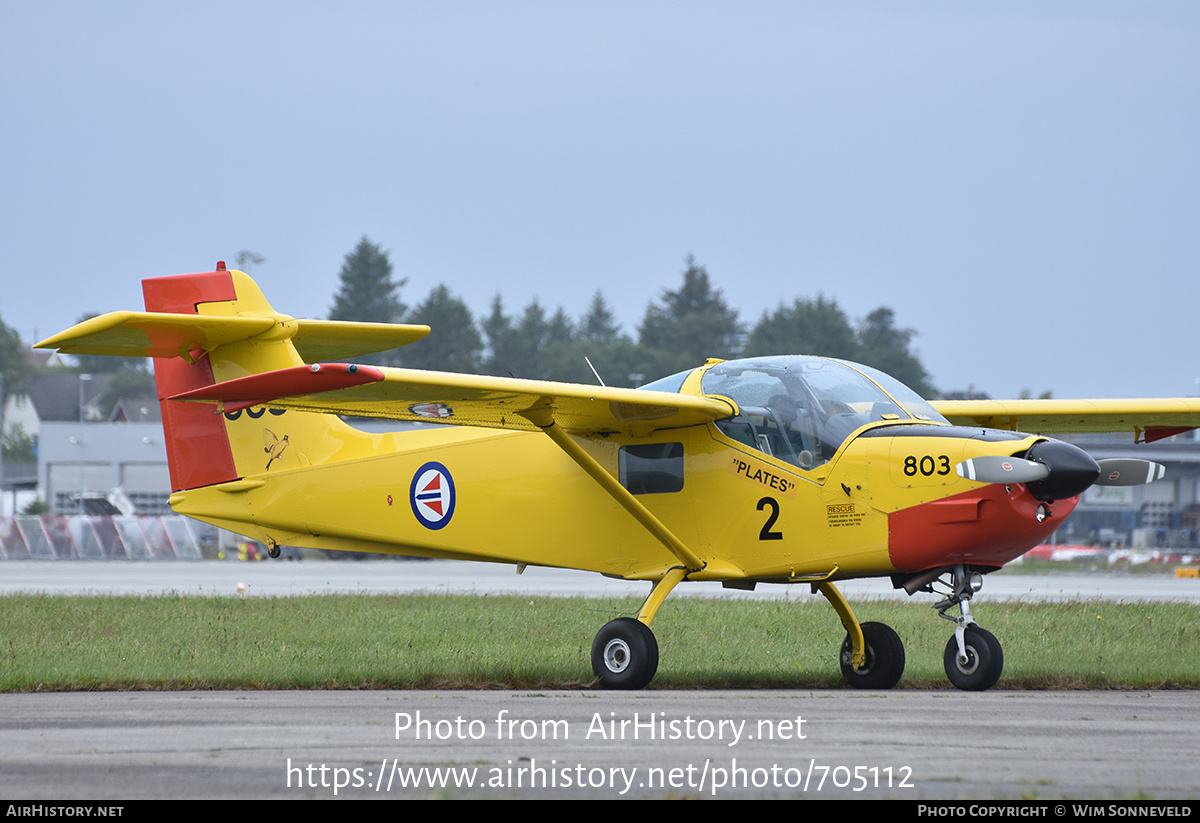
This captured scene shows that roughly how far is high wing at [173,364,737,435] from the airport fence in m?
36.1

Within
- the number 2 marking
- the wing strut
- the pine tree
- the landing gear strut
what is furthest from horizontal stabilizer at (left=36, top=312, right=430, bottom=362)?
the pine tree

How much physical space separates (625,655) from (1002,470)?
139 inches

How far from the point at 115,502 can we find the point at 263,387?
168ft

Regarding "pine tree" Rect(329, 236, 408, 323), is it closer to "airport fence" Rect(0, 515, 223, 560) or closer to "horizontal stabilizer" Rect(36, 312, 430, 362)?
"airport fence" Rect(0, 515, 223, 560)

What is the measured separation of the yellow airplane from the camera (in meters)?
9.84

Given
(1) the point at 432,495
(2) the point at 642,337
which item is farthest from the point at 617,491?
(2) the point at 642,337

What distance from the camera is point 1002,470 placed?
945 centimetres

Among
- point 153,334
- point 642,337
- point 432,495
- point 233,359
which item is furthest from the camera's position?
point 642,337

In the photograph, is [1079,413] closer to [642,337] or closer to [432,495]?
[432,495]

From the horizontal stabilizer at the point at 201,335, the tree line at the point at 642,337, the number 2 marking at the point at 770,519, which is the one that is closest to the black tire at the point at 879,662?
the number 2 marking at the point at 770,519

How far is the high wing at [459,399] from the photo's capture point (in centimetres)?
912

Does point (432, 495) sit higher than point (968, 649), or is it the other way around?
point (432, 495)
